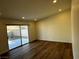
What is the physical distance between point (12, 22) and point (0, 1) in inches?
120

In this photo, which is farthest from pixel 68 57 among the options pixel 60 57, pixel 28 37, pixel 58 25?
pixel 28 37

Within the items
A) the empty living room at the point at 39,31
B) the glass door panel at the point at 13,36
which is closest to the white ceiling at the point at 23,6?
the empty living room at the point at 39,31

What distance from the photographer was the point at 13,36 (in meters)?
6.18

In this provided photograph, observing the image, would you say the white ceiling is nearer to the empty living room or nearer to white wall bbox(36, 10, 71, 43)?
the empty living room

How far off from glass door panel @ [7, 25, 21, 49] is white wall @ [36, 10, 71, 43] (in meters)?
2.51

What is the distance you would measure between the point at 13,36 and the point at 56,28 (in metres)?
3.71

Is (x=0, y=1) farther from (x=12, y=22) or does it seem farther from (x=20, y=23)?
(x=20, y=23)

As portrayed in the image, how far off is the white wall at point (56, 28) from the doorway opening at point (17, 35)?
60.6 inches

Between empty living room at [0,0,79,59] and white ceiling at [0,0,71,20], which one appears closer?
white ceiling at [0,0,71,20]

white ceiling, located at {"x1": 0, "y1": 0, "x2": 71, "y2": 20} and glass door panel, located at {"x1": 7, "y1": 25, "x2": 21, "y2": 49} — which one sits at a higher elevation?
white ceiling, located at {"x1": 0, "y1": 0, "x2": 71, "y2": 20}

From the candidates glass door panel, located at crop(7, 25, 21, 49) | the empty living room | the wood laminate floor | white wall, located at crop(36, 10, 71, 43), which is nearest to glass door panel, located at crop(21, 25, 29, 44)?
the empty living room

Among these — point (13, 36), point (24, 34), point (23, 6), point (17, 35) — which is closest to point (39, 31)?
point (24, 34)

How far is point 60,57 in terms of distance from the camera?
4.07 metres

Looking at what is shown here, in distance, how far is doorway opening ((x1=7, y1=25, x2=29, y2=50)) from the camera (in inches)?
227
